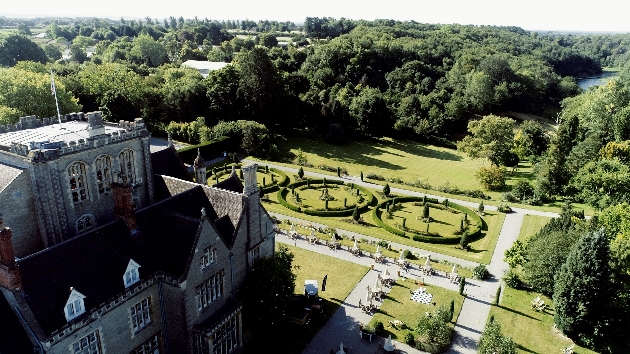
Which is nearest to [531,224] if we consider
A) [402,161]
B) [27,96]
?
[402,161]

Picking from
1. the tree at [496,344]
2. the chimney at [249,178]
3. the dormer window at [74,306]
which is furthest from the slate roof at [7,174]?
the tree at [496,344]

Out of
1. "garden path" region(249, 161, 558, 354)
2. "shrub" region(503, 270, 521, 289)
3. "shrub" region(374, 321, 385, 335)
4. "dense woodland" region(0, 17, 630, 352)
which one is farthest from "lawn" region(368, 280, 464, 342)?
"dense woodland" region(0, 17, 630, 352)

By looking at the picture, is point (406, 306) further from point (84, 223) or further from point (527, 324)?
point (84, 223)

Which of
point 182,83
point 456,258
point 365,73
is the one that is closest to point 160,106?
point 182,83

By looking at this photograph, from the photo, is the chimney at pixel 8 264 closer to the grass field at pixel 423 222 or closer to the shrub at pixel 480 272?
the shrub at pixel 480 272

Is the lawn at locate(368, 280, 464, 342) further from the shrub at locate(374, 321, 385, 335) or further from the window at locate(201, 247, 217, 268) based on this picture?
the window at locate(201, 247, 217, 268)

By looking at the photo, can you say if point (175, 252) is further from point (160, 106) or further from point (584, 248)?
point (160, 106)
